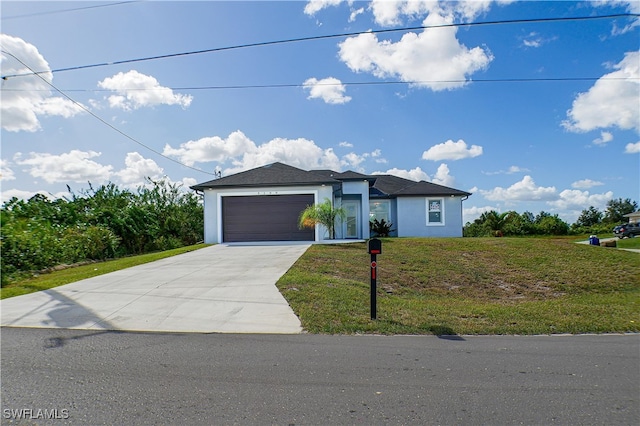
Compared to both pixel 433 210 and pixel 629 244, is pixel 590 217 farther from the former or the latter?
pixel 433 210

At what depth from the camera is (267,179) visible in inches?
741

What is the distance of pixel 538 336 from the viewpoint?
215 inches

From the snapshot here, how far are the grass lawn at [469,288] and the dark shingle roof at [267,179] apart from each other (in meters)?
4.21

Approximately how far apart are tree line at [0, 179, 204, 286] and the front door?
30.0ft

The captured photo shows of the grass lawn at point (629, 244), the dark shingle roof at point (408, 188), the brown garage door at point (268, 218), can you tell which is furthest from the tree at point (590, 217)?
the brown garage door at point (268, 218)

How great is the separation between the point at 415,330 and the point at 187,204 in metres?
21.8

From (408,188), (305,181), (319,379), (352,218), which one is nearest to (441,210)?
(408,188)

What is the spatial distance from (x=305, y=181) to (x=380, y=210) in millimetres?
6618

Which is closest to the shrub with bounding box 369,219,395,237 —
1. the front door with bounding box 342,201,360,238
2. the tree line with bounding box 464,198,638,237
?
the front door with bounding box 342,201,360,238

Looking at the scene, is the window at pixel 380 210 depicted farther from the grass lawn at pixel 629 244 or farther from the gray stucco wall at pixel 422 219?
the grass lawn at pixel 629 244

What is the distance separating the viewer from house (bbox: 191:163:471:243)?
60.0 feet

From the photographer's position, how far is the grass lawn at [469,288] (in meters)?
6.00

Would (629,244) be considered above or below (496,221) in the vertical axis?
below

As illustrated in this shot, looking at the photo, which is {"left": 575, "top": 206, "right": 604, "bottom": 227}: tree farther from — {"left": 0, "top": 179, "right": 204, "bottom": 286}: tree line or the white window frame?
{"left": 0, "top": 179, "right": 204, "bottom": 286}: tree line
